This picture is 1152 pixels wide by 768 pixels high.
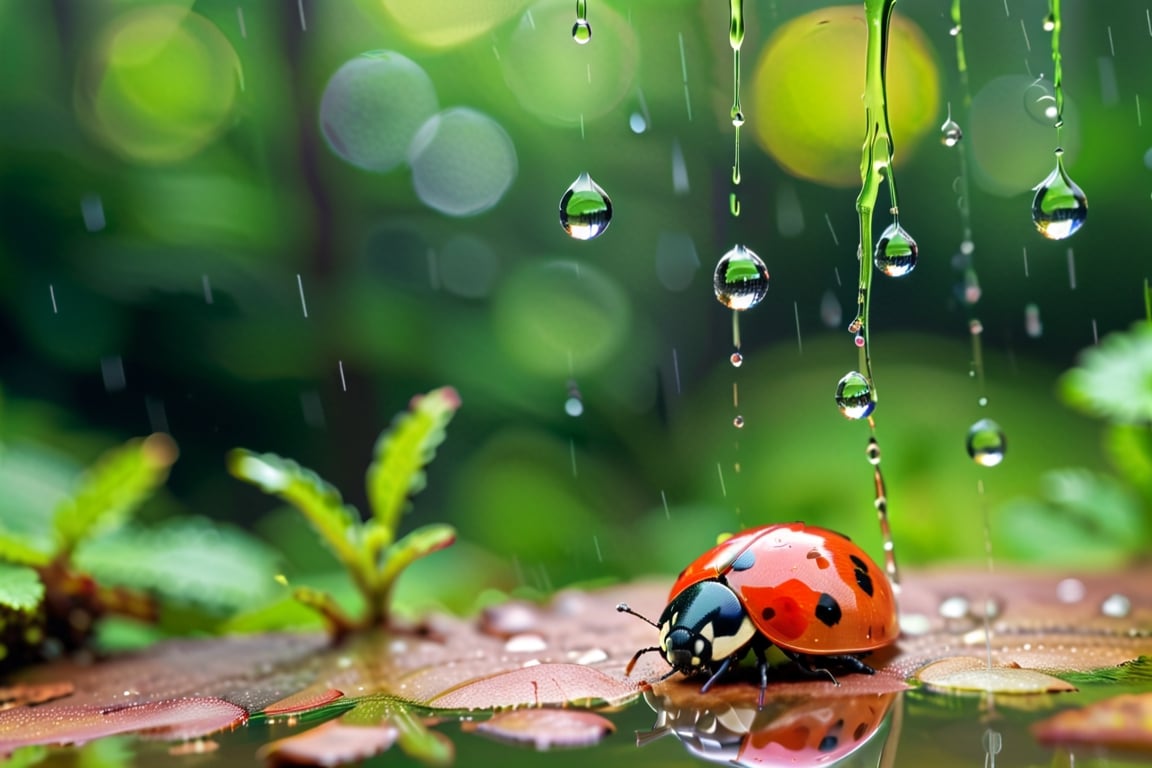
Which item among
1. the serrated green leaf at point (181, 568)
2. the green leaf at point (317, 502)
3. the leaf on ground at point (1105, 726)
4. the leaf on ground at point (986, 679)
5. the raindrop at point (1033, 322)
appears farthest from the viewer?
the raindrop at point (1033, 322)

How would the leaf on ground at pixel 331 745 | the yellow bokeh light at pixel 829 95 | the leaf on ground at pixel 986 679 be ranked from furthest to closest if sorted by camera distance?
the yellow bokeh light at pixel 829 95
the leaf on ground at pixel 986 679
the leaf on ground at pixel 331 745

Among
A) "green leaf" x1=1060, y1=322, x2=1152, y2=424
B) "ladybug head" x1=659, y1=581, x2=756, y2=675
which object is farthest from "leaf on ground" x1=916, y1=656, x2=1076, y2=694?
"green leaf" x1=1060, y1=322, x2=1152, y2=424

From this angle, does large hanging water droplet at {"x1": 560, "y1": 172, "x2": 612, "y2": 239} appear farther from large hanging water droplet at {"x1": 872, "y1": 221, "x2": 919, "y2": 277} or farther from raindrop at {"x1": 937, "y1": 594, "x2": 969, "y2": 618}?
raindrop at {"x1": 937, "y1": 594, "x2": 969, "y2": 618}

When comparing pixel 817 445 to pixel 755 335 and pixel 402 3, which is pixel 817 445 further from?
pixel 402 3

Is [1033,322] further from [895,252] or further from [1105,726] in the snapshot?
[1105,726]

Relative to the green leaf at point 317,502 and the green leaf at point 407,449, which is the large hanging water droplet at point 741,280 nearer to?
the green leaf at point 407,449

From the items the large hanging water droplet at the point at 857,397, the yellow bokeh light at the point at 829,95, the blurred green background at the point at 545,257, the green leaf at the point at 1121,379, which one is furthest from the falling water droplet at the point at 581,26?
the yellow bokeh light at the point at 829,95

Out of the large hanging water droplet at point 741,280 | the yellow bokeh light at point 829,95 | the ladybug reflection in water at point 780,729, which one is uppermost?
the yellow bokeh light at point 829,95
